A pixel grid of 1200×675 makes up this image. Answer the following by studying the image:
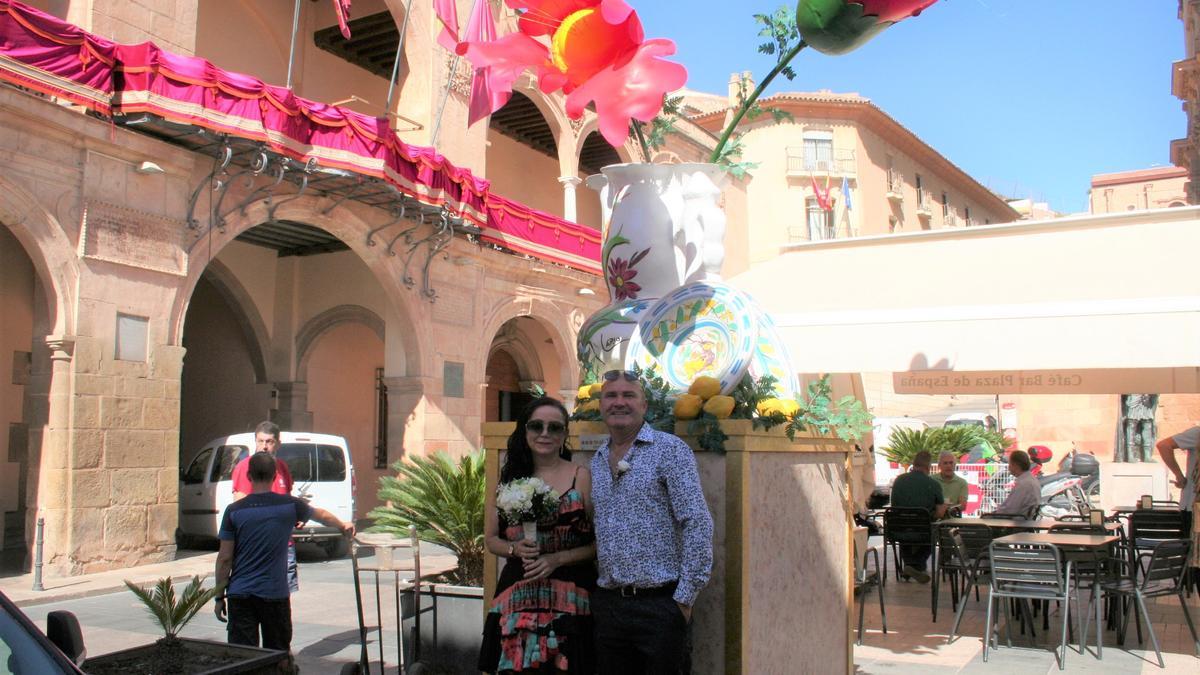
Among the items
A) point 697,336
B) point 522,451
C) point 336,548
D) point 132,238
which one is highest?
point 132,238

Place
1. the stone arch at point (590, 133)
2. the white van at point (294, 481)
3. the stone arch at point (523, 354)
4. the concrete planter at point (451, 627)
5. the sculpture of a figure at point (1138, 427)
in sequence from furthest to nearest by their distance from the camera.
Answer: the stone arch at point (523, 354) → the stone arch at point (590, 133) → the sculpture of a figure at point (1138, 427) → the white van at point (294, 481) → the concrete planter at point (451, 627)

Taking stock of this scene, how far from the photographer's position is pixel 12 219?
1014 centimetres

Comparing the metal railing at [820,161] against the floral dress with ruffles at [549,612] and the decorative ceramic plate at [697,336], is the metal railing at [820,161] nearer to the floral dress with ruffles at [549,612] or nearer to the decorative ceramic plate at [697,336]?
A: the decorative ceramic plate at [697,336]

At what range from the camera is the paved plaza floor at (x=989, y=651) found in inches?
242

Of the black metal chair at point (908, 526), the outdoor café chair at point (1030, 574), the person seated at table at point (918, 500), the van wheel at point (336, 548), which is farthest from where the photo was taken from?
the van wheel at point (336, 548)

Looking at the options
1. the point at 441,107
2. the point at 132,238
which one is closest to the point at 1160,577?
the point at 132,238

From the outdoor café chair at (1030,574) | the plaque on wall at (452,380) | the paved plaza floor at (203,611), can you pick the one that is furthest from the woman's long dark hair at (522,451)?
the plaque on wall at (452,380)

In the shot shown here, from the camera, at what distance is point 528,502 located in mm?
3463

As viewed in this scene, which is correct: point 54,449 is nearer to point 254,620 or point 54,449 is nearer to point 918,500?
point 254,620

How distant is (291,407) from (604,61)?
14.2 meters

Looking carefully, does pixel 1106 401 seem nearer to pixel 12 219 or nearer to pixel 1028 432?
pixel 1028 432

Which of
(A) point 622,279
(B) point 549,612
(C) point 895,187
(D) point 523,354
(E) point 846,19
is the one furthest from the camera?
(C) point 895,187

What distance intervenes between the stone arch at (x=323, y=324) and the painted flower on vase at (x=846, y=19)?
1354cm

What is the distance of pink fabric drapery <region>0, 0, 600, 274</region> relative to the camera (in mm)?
10070
